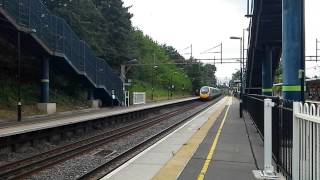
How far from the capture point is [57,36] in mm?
37031

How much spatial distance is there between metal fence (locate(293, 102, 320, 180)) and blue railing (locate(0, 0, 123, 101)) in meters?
23.9

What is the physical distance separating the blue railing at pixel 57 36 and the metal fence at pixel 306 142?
2392cm

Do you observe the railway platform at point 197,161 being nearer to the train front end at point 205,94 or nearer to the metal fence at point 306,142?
the metal fence at point 306,142

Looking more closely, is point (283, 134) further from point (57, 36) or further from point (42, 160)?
point (57, 36)

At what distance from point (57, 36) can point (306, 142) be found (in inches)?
1233

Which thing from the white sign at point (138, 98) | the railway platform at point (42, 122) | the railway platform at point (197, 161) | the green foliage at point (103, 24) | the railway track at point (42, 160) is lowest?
the railway track at point (42, 160)

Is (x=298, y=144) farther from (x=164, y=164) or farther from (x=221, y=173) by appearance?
(x=164, y=164)

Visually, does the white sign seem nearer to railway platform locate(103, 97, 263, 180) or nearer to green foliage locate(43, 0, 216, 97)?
green foliage locate(43, 0, 216, 97)

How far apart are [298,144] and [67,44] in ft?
107

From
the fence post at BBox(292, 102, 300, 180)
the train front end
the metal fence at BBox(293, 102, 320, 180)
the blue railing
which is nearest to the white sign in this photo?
the blue railing

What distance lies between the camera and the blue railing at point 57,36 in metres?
31.1

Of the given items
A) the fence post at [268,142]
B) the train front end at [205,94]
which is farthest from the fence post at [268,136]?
the train front end at [205,94]

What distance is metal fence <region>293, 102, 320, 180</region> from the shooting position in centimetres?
693

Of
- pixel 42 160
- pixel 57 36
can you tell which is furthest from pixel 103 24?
pixel 42 160
